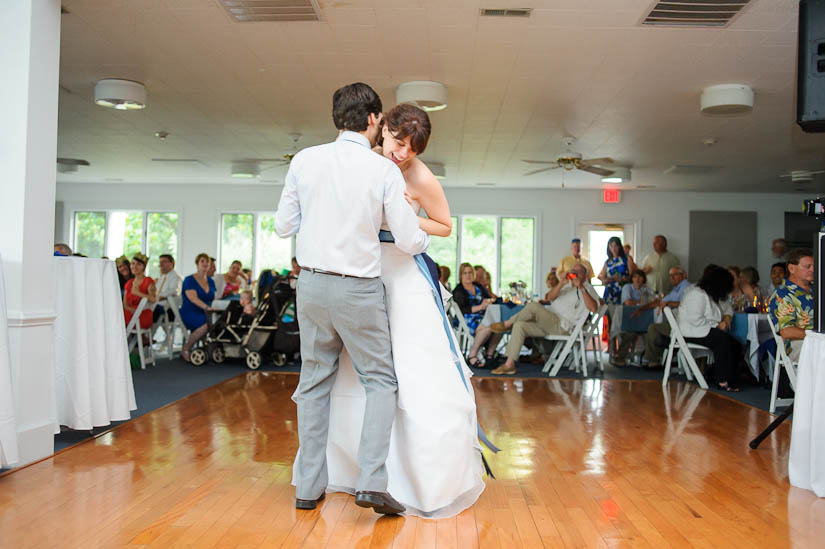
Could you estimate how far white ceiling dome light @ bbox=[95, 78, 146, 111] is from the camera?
260 inches

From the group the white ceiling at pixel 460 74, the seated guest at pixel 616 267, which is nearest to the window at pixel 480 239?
the white ceiling at pixel 460 74

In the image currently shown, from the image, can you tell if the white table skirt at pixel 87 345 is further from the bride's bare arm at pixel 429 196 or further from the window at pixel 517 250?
the window at pixel 517 250

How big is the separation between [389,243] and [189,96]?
5.22 metres

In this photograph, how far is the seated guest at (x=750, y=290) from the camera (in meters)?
7.30

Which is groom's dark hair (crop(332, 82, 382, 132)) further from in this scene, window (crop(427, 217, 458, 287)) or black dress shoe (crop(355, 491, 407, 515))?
window (crop(427, 217, 458, 287))

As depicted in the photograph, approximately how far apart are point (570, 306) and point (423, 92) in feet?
8.95

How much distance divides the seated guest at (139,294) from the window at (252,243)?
19.9ft

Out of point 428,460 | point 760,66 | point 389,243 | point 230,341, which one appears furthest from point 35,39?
point 760,66

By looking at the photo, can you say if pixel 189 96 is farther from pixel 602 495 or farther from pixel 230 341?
pixel 602 495

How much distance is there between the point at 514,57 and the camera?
5.76 metres

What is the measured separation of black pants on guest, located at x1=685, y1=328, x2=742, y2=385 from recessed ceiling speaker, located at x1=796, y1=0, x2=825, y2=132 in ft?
11.9

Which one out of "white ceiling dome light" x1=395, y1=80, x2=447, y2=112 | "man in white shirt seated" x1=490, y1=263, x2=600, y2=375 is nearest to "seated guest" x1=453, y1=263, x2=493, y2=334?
"man in white shirt seated" x1=490, y1=263, x2=600, y2=375

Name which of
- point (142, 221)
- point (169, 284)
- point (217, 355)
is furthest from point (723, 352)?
point (142, 221)

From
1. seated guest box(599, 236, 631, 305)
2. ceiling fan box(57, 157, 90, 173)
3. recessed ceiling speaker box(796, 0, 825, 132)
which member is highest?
ceiling fan box(57, 157, 90, 173)
